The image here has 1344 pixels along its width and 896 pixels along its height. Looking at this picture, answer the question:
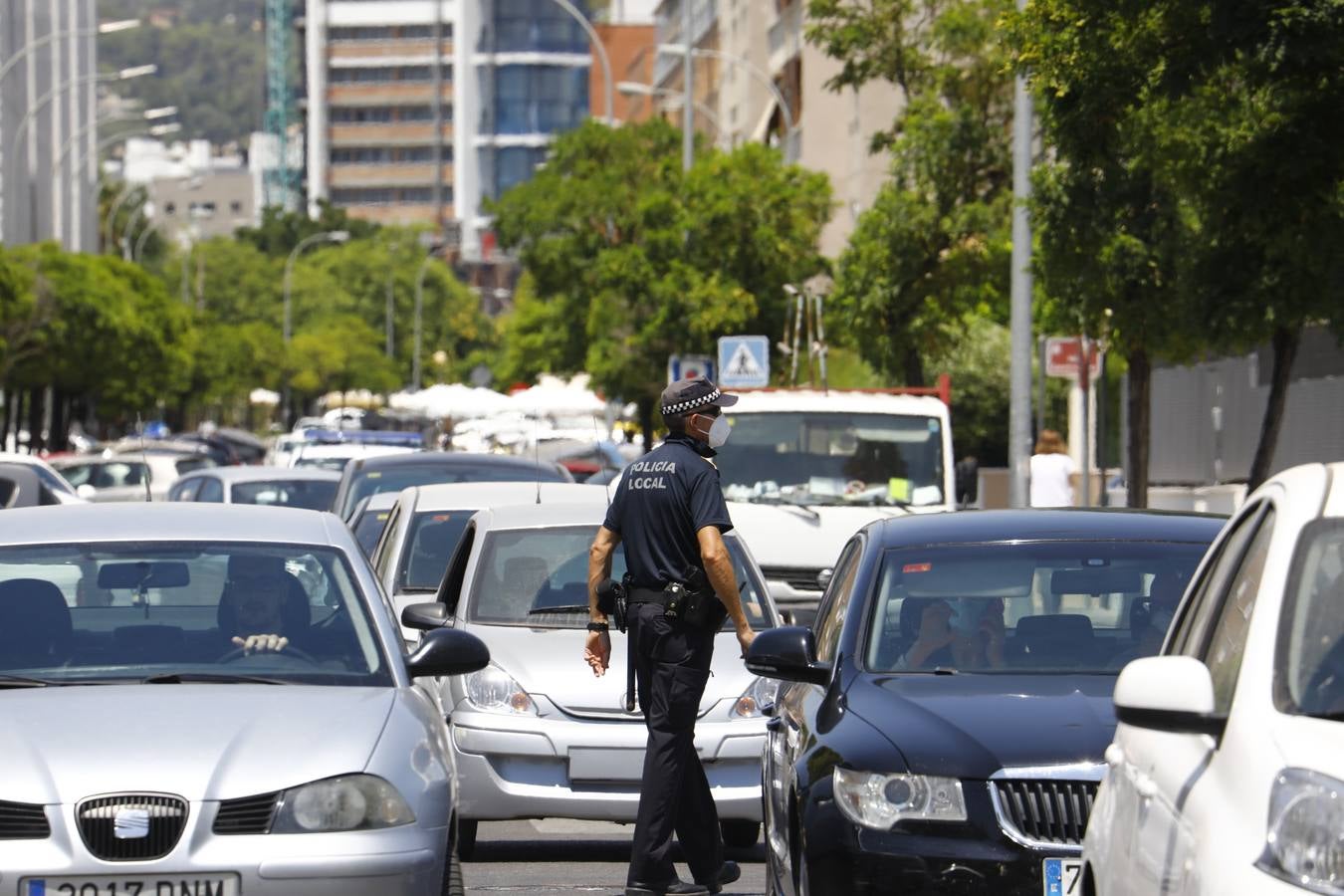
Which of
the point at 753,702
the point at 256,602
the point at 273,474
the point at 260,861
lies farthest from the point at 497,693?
the point at 273,474

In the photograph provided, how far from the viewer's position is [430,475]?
20250mm

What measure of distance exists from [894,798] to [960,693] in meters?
0.61

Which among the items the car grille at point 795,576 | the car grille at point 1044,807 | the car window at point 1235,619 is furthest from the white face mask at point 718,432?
the car grille at point 795,576

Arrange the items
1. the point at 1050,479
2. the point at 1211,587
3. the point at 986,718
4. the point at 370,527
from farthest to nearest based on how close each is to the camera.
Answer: the point at 1050,479
the point at 370,527
the point at 986,718
the point at 1211,587

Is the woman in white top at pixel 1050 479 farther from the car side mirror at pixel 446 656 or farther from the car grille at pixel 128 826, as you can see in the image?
the car grille at pixel 128 826

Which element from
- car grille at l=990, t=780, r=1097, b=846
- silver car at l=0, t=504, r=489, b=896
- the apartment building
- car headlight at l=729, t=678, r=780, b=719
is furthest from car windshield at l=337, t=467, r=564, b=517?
the apartment building

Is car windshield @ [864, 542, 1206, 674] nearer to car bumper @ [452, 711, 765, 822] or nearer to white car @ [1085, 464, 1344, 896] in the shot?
car bumper @ [452, 711, 765, 822]

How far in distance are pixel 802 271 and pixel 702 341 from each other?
2166 millimetres

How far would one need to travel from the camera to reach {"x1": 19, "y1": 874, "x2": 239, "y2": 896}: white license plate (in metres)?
6.25

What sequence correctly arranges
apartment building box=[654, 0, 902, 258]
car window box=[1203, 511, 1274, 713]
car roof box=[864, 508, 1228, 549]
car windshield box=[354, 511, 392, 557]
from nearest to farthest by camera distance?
car window box=[1203, 511, 1274, 713], car roof box=[864, 508, 1228, 549], car windshield box=[354, 511, 392, 557], apartment building box=[654, 0, 902, 258]

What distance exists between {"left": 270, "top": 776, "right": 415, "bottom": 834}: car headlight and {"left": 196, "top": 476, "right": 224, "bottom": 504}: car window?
54.5 feet

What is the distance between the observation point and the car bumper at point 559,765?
34.0 feet

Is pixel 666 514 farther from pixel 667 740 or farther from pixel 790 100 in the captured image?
pixel 790 100

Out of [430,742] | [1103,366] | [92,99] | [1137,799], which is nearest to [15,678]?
[430,742]
